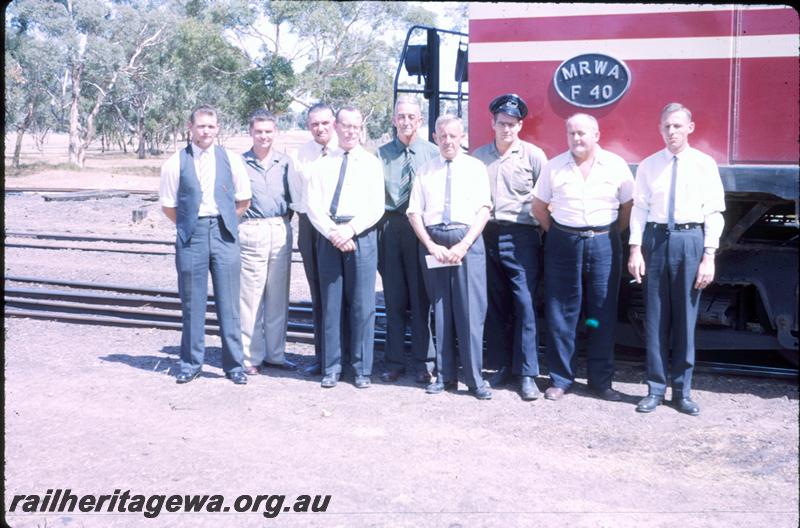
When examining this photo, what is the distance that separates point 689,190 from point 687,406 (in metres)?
1.48

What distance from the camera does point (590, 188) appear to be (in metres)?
5.71

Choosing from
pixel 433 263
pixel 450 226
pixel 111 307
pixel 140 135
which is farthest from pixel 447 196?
pixel 140 135

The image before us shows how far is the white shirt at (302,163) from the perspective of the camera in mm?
6488

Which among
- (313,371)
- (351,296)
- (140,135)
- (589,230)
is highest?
(140,135)

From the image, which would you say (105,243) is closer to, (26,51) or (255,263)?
(255,263)

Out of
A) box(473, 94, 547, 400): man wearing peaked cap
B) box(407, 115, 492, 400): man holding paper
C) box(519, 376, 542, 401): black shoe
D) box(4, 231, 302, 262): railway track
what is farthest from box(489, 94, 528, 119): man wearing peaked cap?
box(4, 231, 302, 262): railway track

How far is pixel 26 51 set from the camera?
130ft

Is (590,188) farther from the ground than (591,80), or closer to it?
closer to it

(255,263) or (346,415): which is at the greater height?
(255,263)

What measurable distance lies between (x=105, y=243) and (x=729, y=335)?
10520 millimetres

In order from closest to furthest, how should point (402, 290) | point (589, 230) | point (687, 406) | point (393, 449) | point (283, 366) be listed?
point (393, 449) < point (687, 406) < point (589, 230) < point (402, 290) < point (283, 366)

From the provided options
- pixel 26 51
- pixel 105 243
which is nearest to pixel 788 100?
pixel 105 243

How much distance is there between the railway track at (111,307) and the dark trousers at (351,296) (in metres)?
1.24

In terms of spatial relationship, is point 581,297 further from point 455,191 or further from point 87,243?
point 87,243
